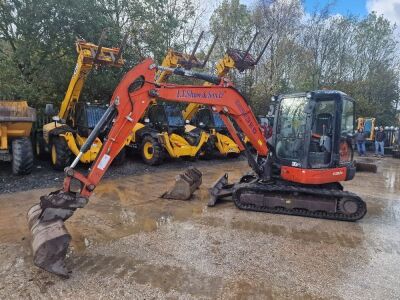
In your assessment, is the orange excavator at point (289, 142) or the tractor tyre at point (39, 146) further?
the tractor tyre at point (39, 146)

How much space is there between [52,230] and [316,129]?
14.5 feet

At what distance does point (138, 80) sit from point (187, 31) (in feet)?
51.0

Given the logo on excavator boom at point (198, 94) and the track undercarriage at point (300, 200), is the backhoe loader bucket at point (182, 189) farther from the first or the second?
the logo on excavator boom at point (198, 94)

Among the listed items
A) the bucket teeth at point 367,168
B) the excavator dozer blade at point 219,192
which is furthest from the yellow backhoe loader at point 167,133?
the bucket teeth at point 367,168

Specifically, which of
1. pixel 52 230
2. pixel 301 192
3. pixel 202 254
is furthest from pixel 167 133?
pixel 52 230

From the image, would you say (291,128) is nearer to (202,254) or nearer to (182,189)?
(182,189)

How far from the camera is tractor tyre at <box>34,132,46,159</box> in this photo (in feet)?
33.5

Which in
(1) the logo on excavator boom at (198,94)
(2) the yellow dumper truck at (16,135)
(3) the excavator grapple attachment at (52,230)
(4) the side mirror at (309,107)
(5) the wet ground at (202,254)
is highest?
(1) the logo on excavator boom at (198,94)

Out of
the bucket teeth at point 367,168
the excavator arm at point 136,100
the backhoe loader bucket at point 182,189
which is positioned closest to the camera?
the excavator arm at point 136,100

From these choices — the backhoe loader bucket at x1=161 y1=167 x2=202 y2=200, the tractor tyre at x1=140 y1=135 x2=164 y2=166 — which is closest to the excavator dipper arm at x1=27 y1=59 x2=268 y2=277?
the backhoe loader bucket at x1=161 y1=167 x2=202 y2=200

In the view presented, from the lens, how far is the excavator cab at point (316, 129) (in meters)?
5.85

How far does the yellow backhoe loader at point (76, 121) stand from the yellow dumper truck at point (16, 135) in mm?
595

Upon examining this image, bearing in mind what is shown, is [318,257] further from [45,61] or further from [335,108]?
[45,61]

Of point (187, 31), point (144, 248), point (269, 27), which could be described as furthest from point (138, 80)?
point (269, 27)
